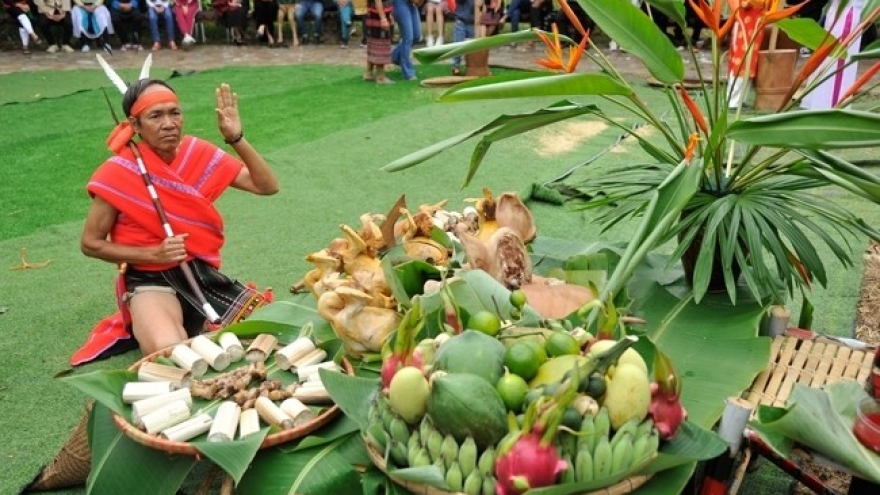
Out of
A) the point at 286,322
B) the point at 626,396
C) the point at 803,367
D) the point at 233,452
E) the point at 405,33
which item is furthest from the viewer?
the point at 405,33

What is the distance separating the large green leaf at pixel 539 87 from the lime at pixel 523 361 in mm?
611

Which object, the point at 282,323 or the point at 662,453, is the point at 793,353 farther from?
the point at 282,323

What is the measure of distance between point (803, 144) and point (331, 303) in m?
1.25

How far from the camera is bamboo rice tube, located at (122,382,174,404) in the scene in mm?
1984

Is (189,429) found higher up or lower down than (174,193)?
lower down

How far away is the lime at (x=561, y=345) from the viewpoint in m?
1.70

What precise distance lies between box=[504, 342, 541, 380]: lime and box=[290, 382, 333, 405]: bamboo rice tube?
57 cm

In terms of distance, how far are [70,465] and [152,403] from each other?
0.51 m

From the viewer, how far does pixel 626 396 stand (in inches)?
59.9

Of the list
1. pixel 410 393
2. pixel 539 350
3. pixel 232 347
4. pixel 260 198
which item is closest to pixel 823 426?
pixel 539 350

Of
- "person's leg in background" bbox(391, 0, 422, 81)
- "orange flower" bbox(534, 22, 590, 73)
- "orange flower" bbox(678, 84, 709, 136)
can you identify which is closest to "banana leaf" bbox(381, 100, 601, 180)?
"orange flower" bbox(534, 22, 590, 73)

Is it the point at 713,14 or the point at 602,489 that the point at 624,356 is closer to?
the point at 602,489

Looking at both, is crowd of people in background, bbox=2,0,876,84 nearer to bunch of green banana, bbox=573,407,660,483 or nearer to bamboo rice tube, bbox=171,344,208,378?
bamboo rice tube, bbox=171,344,208,378

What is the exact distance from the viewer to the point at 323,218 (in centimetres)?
453
